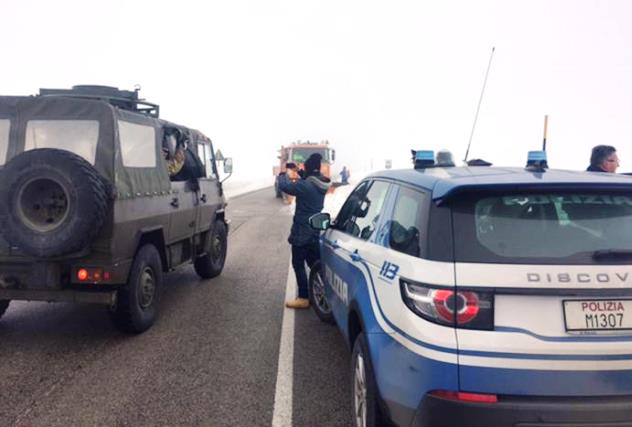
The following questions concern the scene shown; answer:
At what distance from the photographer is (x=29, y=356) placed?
4.62 m

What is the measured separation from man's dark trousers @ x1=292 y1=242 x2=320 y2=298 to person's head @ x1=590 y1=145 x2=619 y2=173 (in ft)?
10.6

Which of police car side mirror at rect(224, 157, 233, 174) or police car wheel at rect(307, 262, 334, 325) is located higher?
police car side mirror at rect(224, 157, 233, 174)

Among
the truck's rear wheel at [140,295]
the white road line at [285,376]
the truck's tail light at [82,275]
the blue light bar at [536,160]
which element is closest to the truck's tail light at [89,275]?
the truck's tail light at [82,275]

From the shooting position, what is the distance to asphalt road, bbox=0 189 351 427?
11.7 ft

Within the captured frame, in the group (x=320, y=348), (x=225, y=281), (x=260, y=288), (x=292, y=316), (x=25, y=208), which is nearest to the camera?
(x=25, y=208)

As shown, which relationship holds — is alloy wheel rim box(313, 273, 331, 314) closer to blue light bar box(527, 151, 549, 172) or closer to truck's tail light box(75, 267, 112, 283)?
truck's tail light box(75, 267, 112, 283)

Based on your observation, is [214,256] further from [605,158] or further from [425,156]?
[605,158]

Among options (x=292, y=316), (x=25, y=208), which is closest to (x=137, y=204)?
(x=25, y=208)

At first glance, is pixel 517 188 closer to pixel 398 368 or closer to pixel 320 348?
pixel 398 368

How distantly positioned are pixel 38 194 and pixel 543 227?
4.12 m

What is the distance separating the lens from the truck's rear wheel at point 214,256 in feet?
25.2

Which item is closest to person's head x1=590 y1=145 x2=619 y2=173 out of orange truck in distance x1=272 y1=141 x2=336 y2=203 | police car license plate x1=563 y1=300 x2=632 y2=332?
police car license plate x1=563 y1=300 x2=632 y2=332

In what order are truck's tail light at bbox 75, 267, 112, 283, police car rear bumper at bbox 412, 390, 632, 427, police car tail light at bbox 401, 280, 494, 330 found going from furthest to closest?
truck's tail light at bbox 75, 267, 112, 283 < police car tail light at bbox 401, 280, 494, 330 < police car rear bumper at bbox 412, 390, 632, 427

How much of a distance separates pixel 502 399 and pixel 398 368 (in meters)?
0.50
